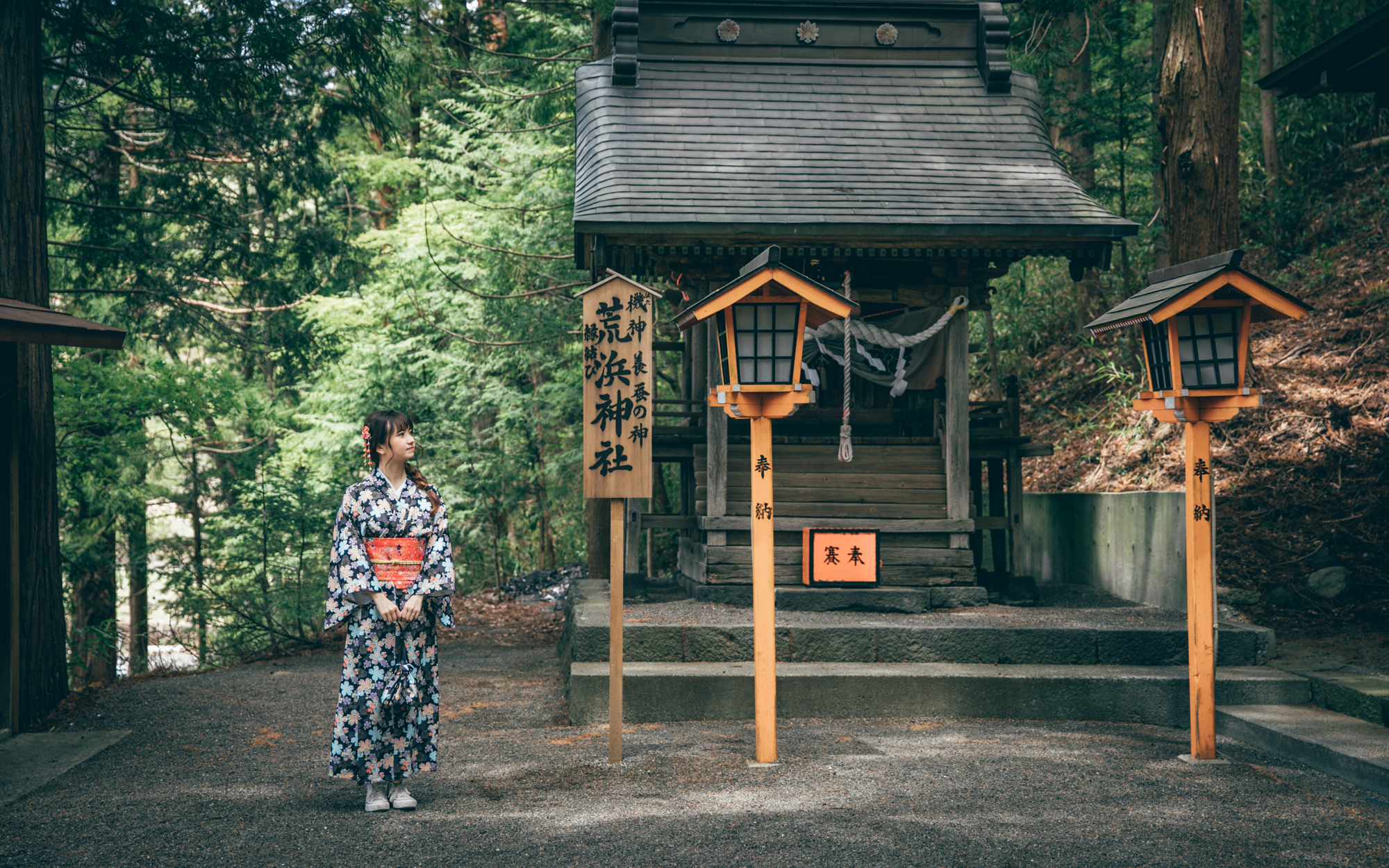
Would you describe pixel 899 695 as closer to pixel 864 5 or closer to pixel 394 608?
pixel 394 608

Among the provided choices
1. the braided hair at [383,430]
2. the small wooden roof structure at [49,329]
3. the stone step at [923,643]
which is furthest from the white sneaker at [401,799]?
the small wooden roof structure at [49,329]

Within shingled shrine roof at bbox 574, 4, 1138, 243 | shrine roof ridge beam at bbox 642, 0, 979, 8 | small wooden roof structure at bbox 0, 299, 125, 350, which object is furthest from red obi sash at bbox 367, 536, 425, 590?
shrine roof ridge beam at bbox 642, 0, 979, 8

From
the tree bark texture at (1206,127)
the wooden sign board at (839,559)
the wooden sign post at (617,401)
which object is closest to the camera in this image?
the wooden sign post at (617,401)

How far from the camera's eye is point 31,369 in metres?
6.65

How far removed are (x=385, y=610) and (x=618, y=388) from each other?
6.12ft

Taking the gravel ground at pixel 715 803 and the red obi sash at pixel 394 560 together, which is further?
the red obi sash at pixel 394 560

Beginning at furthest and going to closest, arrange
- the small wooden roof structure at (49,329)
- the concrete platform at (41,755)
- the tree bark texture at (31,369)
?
the tree bark texture at (31,369) < the small wooden roof structure at (49,329) < the concrete platform at (41,755)

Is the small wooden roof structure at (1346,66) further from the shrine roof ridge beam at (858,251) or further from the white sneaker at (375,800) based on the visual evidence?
the white sneaker at (375,800)

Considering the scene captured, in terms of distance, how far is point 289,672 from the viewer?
9.15m

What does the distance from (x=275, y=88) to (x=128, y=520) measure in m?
7.69

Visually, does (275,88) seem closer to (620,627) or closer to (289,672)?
(289,672)

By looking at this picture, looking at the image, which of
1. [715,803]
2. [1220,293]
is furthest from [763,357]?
[1220,293]

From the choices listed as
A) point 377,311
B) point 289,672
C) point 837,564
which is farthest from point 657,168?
point 377,311

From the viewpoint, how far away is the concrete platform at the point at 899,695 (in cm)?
640
